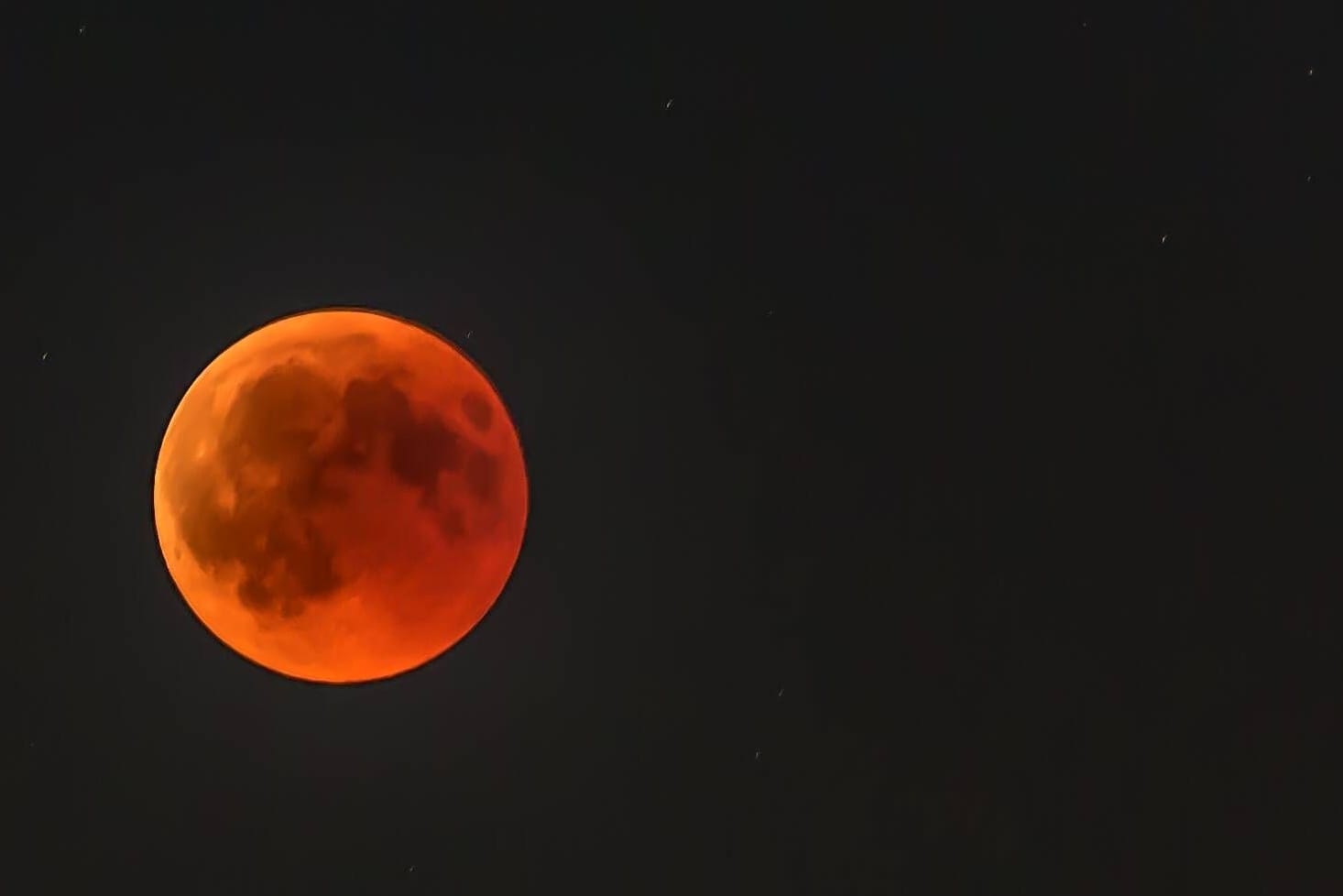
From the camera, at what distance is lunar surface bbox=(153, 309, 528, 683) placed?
335 cm

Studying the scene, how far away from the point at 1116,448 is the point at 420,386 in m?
2.65

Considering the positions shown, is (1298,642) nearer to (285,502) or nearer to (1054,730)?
(1054,730)

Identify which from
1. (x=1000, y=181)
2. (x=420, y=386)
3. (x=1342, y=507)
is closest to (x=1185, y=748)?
(x=1342, y=507)

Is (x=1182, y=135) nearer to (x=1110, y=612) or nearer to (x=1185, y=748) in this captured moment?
(x=1110, y=612)

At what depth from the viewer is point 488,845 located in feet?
15.9

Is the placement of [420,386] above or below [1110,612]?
above

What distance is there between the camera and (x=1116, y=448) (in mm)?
4895

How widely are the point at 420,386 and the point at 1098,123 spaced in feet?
A: 8.70

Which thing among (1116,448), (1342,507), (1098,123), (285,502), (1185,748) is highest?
(1098,123)

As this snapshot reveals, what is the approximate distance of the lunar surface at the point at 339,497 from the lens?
3346 mm

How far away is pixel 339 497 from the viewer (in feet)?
10.9

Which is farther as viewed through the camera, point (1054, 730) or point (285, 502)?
point (1054, 730)

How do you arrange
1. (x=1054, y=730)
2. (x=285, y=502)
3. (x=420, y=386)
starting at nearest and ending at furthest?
(x=285, y=502) < (x=420, y=386) < (x=1054, y=730)

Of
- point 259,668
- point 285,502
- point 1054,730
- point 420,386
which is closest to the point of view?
point 285,502
